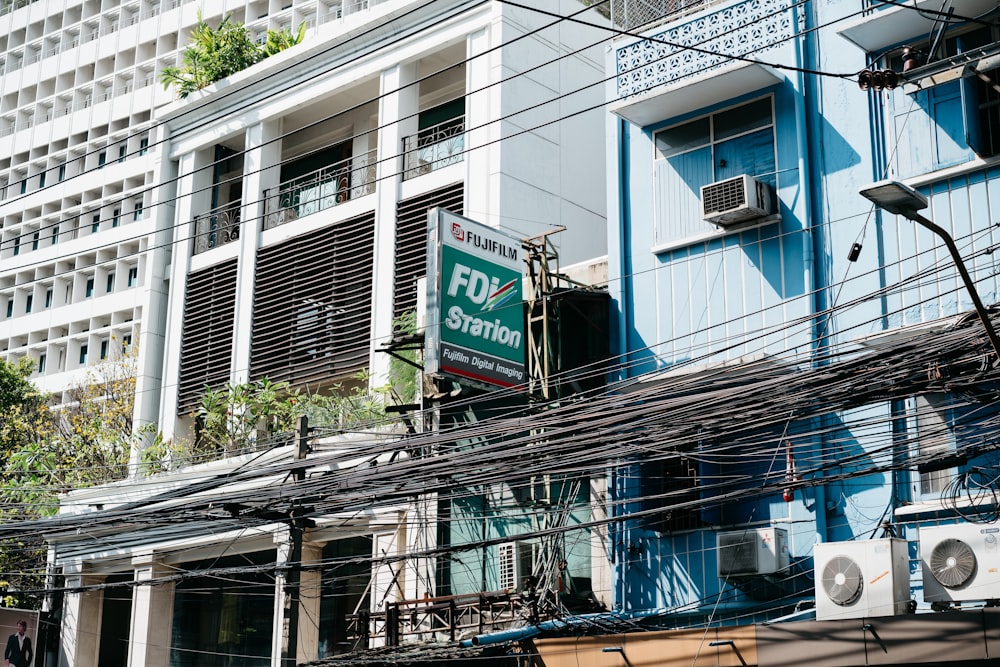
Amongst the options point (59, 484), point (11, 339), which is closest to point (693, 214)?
point (59, 484)

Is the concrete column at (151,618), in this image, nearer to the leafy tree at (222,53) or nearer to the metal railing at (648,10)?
the leafy tree at (222,53)

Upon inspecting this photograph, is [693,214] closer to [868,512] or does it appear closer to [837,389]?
[868,512]

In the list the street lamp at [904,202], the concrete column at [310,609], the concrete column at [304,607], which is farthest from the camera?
the concrete column at [310,609]

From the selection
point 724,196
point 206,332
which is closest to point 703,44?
point 724,196

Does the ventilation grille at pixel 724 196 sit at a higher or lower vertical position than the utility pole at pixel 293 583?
higher

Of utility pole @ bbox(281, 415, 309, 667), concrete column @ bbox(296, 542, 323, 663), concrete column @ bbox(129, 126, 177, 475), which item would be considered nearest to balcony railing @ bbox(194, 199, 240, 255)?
concrete column @ bbox(129, 126, 177, 475)

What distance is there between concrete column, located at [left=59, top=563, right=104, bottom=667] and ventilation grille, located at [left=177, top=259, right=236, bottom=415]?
176 inches

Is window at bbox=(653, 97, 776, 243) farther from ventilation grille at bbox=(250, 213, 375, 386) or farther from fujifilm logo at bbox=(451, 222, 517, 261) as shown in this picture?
ventilation grille at bbox=(250, 213, 375, 386)

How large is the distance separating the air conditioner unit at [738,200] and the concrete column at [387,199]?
8.31 m

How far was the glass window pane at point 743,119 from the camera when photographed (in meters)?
18.9

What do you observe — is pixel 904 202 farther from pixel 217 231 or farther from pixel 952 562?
pixel 217 231

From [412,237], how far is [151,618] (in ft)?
29.6

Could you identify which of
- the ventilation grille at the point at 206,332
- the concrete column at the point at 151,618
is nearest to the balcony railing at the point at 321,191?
the ventilation grille at the point at 206,332

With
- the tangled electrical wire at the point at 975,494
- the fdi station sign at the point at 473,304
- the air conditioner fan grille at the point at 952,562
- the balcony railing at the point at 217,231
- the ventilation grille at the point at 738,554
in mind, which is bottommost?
the air conditioner fan grille at the point at 952,562
